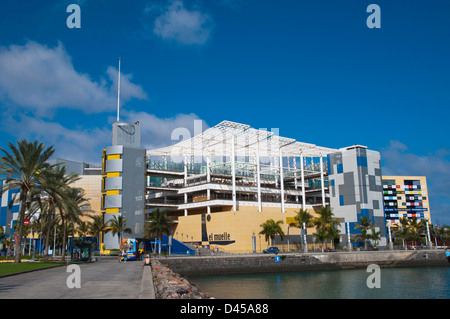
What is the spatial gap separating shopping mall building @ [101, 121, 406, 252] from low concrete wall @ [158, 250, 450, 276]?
12.5m

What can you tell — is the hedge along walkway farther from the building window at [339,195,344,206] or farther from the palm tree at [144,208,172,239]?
the building window at [339,195,344,206]

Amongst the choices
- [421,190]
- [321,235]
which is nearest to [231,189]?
[321,235]

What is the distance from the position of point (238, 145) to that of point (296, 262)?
31.1 meters

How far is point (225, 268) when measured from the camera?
57.6 meters

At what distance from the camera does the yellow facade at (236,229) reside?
75375 mm

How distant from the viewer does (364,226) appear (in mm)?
81688

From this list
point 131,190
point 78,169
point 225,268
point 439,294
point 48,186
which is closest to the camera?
point 439,294

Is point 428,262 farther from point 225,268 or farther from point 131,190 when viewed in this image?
point 131,190

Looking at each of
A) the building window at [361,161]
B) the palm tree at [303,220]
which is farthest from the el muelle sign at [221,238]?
the building window at [361,161]

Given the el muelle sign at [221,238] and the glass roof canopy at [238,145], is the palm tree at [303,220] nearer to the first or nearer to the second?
the glass roof canopy at [238,145]

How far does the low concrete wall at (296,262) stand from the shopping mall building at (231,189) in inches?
494

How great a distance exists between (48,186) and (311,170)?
67.6 m

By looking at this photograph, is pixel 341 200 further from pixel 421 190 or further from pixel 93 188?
pixel 421 190
